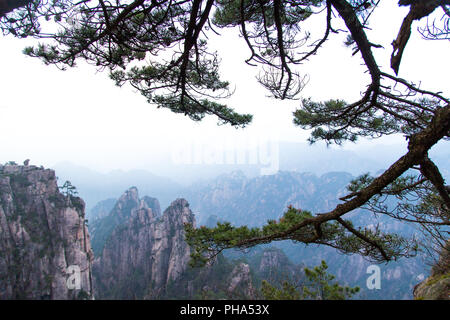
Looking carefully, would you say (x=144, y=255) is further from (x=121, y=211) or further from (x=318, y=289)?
(x=318, y=289)

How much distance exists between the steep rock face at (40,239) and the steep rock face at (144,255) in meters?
13.6

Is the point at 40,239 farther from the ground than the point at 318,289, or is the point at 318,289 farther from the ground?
the point at 318,289

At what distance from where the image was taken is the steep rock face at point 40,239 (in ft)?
86.3

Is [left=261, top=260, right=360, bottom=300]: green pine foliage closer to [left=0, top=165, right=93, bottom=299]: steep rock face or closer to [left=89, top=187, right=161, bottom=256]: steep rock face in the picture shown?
[left=0, top=165, right=93, bottom=299]: steep rock face

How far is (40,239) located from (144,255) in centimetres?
2410

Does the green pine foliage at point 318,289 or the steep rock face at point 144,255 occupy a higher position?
the green pine foliage at point 318,289

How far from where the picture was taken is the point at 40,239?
29.1 meters

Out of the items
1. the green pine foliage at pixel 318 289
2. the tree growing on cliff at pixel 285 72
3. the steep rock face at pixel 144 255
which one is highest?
the tree growing on cliff at pixel 285 72

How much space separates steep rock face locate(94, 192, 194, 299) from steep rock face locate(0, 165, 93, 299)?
44.6ft

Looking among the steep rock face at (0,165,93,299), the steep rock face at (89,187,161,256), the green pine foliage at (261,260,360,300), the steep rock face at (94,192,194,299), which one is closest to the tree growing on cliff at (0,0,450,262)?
the green pine foliage at (261,260,360,300)

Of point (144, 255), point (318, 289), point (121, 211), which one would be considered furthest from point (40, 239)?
point (121, 211)

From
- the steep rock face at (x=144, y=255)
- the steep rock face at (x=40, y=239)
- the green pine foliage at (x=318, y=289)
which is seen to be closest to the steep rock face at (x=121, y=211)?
the steep rock face at (x=144, y=255)

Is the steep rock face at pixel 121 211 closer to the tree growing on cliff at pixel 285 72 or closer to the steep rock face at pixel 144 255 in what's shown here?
the steep rock face at pixel 144 255
